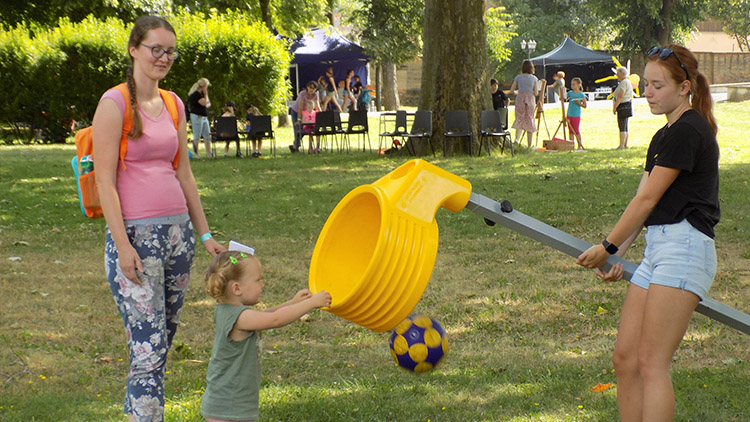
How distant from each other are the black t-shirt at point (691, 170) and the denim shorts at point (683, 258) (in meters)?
0.04

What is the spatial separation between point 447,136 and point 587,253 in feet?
43.0

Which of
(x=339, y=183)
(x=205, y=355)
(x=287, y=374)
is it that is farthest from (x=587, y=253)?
(x=339, y=183)

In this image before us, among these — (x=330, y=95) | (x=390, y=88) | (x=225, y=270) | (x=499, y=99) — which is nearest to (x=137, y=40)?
(x=225, y=270)

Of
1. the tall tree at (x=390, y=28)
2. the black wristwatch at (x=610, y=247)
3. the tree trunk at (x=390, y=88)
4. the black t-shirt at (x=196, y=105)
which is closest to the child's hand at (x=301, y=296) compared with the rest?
the black wristwatch at (x=610, y=247)

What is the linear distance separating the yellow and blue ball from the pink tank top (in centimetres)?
123

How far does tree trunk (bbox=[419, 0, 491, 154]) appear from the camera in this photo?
1627cm

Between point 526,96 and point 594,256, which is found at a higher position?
point 526,96

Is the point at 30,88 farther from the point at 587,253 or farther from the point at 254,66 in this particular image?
the point at 587,253

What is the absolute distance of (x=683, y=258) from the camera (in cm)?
311

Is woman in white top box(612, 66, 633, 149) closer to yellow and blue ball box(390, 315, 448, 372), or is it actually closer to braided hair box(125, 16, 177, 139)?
yellow and blue ball box(390, 315, 448, 372)

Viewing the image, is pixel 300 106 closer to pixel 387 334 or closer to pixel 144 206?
pixel 387 334

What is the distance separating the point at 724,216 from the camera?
9594 millimetres

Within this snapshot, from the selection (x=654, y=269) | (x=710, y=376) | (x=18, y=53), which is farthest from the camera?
(x=18, y=53)

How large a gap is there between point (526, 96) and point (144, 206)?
1605 cm
